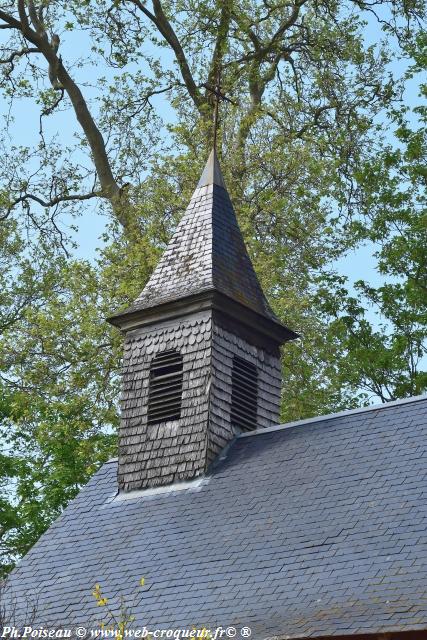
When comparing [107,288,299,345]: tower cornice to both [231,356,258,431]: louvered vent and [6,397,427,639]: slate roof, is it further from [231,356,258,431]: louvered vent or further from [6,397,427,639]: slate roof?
[6,397,427,639]: slate roof

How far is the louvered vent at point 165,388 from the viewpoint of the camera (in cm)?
2020

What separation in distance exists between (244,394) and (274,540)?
15.3 ft

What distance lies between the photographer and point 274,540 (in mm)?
16062

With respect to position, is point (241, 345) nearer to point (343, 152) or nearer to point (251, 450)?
point (251, 450)

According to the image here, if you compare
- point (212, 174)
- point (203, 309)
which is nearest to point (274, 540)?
point (203, 309)

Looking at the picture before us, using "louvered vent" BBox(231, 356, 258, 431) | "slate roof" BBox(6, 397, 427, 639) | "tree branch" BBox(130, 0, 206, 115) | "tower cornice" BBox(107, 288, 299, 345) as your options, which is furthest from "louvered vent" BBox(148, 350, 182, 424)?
"tree branch" BBox(130, 0, 206, 115)

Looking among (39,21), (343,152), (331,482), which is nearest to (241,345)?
(331,482)

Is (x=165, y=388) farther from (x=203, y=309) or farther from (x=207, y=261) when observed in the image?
(x=207, y=261)

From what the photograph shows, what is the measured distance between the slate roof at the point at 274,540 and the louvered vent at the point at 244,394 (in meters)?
0.86

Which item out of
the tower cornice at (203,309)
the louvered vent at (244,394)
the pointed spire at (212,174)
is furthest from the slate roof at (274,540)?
the pointed spire at (212,174)

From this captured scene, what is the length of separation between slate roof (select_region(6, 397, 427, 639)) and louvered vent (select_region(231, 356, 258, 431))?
0.86 metres

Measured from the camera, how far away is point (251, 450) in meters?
18.9

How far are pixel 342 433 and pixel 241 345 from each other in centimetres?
326

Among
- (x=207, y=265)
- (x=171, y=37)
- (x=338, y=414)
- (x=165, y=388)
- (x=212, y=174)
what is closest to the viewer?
(x=338, y=414)
